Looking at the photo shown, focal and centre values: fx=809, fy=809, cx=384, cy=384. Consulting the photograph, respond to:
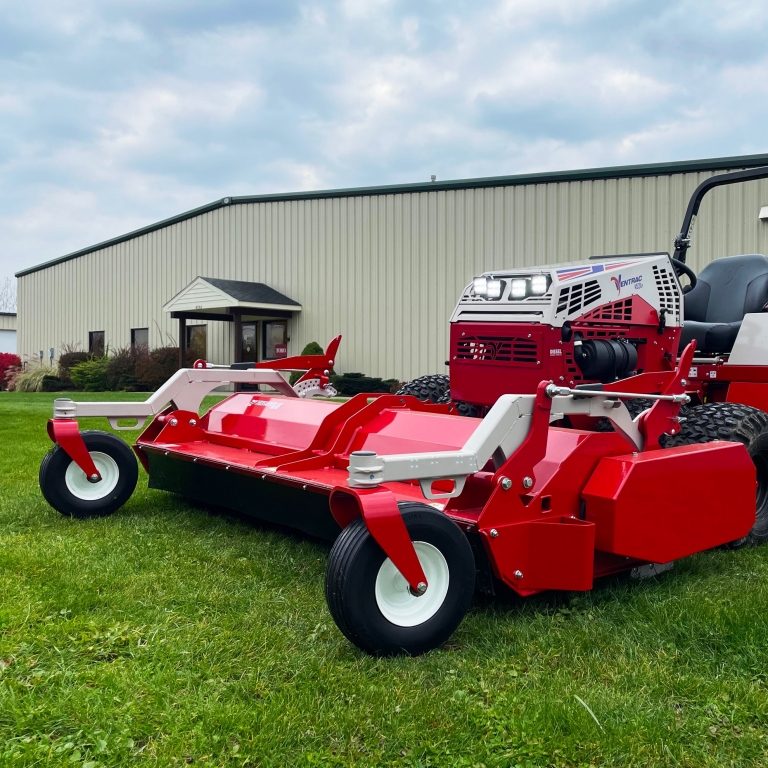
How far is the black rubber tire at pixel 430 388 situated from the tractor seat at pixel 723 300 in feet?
5.32

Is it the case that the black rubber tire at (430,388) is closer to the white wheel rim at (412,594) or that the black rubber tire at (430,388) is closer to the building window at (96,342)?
the white wheel rim at (412,594)

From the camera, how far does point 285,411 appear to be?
16.5 feet

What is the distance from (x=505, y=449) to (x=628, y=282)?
1.50 meters

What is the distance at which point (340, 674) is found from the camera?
267 cm

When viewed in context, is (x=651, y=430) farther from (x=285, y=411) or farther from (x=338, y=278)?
(x=338, y=278)

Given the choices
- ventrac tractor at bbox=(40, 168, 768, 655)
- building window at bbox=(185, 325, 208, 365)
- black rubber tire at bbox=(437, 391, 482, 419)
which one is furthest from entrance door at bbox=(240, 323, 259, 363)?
black rubber tire at bbox=(437, 391, 482, 419)

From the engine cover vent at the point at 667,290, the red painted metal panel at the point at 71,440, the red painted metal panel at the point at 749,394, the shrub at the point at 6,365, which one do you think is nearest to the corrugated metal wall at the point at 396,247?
the shrub at the point at 6,365

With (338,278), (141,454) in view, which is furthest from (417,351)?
(141,454)

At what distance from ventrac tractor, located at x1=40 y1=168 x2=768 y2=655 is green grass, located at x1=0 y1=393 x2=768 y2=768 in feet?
0.65

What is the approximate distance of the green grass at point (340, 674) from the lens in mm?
2244

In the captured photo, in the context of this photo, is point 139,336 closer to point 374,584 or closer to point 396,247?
point 396,247

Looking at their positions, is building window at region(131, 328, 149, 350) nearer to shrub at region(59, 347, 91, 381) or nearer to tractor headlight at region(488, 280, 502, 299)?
shrub at region(59, 347, 91, 381)

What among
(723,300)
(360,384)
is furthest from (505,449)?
(360,384)

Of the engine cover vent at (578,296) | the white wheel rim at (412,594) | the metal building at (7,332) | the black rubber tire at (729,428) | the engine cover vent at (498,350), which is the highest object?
the metal building at (7,332)
